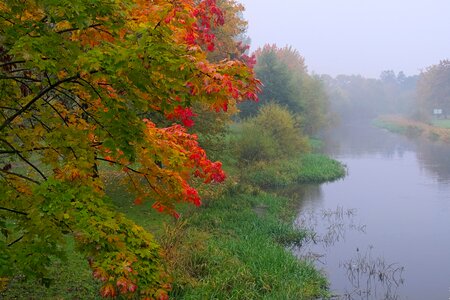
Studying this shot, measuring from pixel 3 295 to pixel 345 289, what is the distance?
331 inches

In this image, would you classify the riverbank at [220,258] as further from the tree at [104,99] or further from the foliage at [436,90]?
the foliage at [436,90]

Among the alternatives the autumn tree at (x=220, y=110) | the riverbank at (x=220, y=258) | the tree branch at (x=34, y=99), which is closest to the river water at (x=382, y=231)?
the riverbank at (x=220, y=258)

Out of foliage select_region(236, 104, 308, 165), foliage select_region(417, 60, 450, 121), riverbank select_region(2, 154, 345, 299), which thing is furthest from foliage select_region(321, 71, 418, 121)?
riverbank select_region(2, 154, 345, 299)

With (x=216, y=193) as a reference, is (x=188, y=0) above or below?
above

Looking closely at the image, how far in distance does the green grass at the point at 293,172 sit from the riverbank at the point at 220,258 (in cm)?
633

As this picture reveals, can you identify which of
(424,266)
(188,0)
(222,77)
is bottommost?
(424,266)

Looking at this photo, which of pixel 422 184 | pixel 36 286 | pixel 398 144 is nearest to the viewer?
pixel 36 286

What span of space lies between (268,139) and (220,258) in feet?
57.9

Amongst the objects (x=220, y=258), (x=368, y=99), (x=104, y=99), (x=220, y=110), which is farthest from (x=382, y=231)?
(x=368, y=99)

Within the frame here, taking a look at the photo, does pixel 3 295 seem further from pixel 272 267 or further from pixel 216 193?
pixel 216 193

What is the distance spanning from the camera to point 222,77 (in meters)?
4.84

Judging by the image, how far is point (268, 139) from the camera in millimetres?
28641

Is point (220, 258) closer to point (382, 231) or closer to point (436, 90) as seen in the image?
point (382, 231)

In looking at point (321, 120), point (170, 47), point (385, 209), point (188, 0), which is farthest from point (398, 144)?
point (170, 47)
